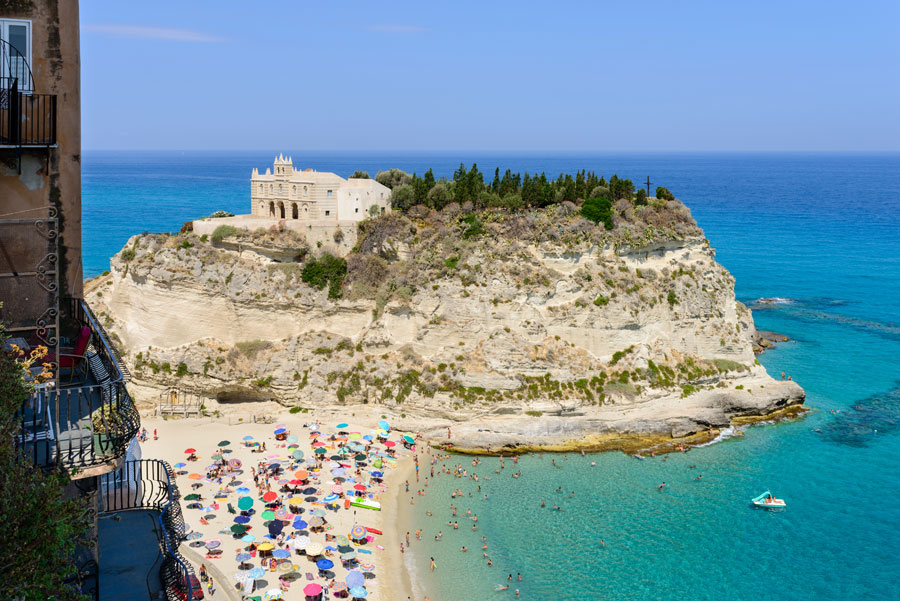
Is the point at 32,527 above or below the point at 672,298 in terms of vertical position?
above

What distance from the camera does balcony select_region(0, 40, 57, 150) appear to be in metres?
9.79

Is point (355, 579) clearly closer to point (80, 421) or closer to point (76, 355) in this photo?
point (76, 355)

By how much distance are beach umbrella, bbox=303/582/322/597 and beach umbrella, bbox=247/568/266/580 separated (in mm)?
1990

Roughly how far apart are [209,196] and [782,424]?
14578cm

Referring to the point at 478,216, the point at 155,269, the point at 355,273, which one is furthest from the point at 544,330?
the point at 155,269

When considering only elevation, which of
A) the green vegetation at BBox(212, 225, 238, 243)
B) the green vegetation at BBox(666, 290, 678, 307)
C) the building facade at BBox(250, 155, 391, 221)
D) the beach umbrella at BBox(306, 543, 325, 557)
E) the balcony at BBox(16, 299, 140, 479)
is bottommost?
the beach umbrella at BBox(306, 543, 325, 557)

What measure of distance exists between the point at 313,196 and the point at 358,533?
1069 inches

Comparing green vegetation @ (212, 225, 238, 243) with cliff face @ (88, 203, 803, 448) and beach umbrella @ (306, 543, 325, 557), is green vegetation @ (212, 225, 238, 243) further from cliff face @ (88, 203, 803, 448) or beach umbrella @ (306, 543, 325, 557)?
beach umbrella @ (306, 543, 325, 557)

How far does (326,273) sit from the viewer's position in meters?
50.3

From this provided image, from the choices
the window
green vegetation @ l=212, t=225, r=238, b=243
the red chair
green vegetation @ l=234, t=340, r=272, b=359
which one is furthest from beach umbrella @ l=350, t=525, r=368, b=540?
the window

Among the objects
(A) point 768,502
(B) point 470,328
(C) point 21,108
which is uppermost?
(C) point 21,108

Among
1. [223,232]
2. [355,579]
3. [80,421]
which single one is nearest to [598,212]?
[223,232]

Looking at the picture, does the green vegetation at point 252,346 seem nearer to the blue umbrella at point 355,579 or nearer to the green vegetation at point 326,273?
the green vegetation at point 326,273

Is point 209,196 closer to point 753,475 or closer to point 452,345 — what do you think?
point 452,345
